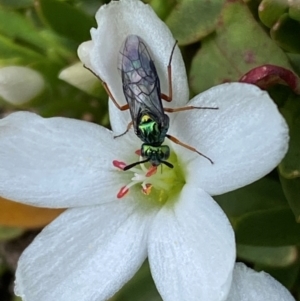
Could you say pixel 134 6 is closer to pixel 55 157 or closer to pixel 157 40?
pixel 157 40

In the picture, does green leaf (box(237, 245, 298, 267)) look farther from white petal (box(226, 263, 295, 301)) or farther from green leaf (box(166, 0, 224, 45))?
green leaf (box(166, 0, 224, 45))

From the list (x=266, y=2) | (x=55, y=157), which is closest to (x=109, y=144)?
(x=55, y=157)

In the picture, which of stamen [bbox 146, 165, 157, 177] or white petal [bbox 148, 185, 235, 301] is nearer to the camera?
white petal [bbox 148, 185, 235, 301]

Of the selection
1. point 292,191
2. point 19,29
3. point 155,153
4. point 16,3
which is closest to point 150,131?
point 155,153

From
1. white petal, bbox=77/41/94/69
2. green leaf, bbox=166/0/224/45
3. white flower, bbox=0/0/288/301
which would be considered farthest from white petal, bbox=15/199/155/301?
green leaf, bbox=166/0/224/45

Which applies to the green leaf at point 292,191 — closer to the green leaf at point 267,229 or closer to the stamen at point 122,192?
the green leaf at point 267,229
